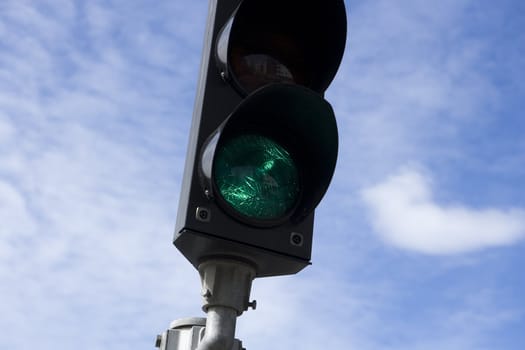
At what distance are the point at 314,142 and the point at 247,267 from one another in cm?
36

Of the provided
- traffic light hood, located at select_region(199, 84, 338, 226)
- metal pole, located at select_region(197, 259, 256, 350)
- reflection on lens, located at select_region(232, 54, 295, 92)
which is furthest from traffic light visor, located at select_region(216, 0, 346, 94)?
metal pole, located at select_region(197, 259, 256, 350)

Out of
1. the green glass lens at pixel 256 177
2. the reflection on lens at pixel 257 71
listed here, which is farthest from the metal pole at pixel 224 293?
the reflection on lens at pixel 257 71

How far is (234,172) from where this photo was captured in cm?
187

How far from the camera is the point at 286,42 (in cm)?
216

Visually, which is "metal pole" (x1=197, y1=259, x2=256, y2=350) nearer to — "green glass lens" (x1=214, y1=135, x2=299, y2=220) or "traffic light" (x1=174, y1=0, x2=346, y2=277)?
"traffic light" (x1=174, y1=0, x2=346, y2=277)

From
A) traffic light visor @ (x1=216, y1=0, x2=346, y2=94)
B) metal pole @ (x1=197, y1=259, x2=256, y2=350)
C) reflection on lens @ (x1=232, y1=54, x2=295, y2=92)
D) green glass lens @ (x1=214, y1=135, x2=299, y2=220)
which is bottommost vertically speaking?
metal pole @ (x1=197, y1=259, x2=256, y2=350)

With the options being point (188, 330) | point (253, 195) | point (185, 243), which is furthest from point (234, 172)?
point (188, 330)

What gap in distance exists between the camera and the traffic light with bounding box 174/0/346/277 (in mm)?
1777

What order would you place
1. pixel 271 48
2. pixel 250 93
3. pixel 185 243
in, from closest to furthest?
pixel 185 243, pixel 250 93, pixel 271 48

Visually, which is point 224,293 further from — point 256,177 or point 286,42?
point 286,42

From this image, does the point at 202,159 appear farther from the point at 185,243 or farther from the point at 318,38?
the point at 318,38

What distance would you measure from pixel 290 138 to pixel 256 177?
168mm

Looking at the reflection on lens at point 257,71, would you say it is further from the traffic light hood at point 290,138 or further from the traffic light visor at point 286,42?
the traffic light hood at point 290,138

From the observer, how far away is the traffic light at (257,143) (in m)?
1.78
